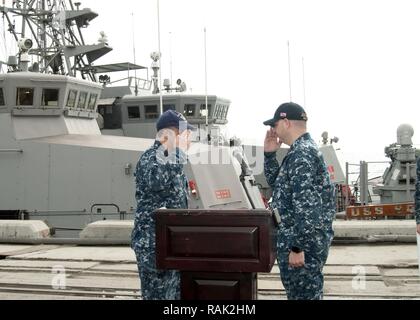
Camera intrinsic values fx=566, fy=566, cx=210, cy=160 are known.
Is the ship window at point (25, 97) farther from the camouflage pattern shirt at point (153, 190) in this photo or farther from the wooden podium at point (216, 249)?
the wooden podium at point (216, 249)

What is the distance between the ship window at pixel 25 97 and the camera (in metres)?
11.2

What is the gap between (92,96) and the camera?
41.9ft

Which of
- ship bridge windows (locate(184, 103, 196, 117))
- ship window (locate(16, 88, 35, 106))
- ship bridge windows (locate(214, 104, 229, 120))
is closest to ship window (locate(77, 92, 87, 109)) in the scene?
ship window (locate(16, 88, 35, 106))

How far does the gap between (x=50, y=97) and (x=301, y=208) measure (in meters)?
9.41

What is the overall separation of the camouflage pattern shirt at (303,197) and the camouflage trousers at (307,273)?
0.05m

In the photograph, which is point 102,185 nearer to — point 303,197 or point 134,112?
point 134,112

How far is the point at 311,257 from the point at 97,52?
15739mm

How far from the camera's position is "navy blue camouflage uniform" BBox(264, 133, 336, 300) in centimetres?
307

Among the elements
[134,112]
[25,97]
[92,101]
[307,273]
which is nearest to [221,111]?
[134,112]

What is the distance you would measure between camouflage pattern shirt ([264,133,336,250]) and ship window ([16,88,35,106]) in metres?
8.99

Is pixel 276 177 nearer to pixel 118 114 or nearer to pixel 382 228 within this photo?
pixel 382 228

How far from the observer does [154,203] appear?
345cm
